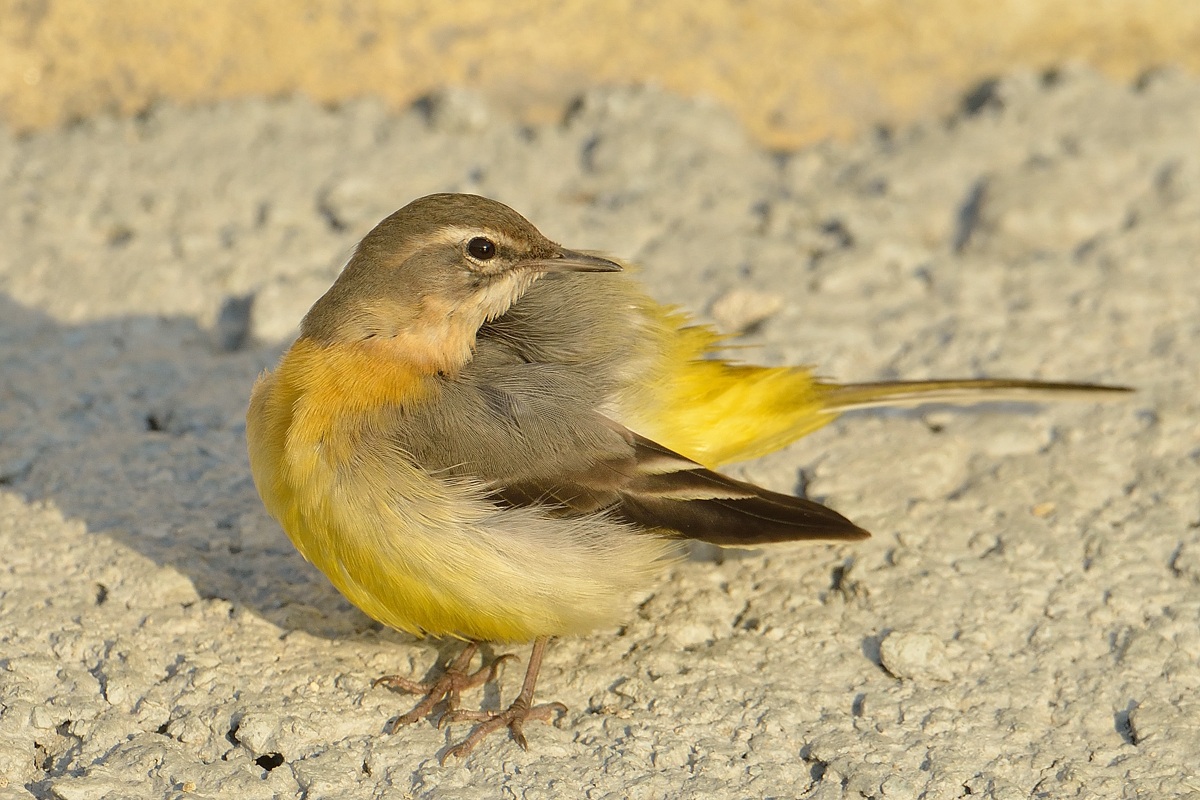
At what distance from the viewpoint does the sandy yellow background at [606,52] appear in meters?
8.56

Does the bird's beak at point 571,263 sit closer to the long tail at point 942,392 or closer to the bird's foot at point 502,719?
the long tail at point 942,392

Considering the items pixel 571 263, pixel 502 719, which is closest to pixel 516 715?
pixel 502 719

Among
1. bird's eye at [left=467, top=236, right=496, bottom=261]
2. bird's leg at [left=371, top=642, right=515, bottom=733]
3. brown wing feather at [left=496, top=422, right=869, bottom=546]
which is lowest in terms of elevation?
bird's leg at [left=371, top=642, right=515, bottom=733]

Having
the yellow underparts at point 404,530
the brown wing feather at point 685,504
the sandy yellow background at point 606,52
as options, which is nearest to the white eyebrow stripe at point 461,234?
the yellow underparts at point 404,530

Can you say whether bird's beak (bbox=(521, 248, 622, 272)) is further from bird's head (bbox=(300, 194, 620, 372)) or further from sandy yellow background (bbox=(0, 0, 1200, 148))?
sandy yellow background (bbox=(0, 0, 1200, 148))

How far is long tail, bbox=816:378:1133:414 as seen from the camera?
6.11 metres

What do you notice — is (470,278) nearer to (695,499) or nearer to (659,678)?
(695,499)

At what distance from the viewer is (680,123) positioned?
8688mm

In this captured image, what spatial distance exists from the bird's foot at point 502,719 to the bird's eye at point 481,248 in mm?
1682

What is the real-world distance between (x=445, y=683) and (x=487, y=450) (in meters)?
0.93

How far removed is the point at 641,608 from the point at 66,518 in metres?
2.48

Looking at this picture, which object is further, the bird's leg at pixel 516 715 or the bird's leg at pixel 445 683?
the bird's leg at pixel 445 683

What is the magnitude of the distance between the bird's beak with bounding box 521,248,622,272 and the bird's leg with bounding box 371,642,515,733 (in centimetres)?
154

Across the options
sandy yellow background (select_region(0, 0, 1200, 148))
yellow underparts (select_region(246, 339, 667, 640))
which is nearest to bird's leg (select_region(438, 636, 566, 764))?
yellow underparts (select_region(246, 339, 667, 640))
